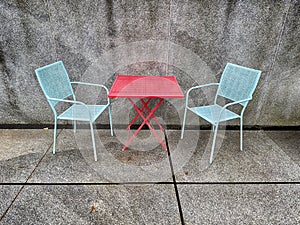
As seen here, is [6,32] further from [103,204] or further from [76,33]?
[103,204]

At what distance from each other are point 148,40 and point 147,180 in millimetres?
1932

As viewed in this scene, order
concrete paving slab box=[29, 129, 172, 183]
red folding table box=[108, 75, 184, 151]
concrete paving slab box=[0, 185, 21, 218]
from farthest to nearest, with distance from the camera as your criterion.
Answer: concrete paving slab box=[29, 129, 172, 183], red folding table box=[108, 75, 184, 151], concrete paving slab box=[0, 185, 21, 218]

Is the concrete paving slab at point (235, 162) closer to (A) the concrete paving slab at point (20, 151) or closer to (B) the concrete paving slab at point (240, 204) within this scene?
(B) the concrete paving slab at point (240, 204)

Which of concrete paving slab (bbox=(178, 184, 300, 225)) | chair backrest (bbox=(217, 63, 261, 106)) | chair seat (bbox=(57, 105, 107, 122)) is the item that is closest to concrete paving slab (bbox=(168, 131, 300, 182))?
concrete paving slab (bbox=(178, 184, 300, 225))

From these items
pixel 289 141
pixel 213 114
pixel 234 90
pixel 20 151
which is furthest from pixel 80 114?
pixel 289 141

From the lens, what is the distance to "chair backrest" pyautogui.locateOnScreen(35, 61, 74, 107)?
7.95 ft

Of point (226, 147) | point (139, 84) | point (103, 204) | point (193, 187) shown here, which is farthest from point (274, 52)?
point (103, 204)

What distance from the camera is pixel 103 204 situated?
83.7 inches

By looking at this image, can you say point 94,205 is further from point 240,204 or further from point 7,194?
point 240,204

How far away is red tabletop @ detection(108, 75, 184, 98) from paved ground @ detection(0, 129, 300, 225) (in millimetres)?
913

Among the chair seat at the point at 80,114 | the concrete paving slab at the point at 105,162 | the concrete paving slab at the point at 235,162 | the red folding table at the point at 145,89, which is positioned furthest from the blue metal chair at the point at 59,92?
the concrete paving slab at the point at 235,162

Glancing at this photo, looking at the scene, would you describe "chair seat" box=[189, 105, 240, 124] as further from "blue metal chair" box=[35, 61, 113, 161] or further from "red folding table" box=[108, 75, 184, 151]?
"blue metal chair" box=[35, 61, 113, 161]

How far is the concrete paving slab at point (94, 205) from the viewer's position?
197cm

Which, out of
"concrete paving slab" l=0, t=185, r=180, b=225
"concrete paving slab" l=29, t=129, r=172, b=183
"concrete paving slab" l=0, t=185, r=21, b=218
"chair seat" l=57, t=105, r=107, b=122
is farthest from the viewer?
"chair seat" l=57, t=105, r=107, b=122
